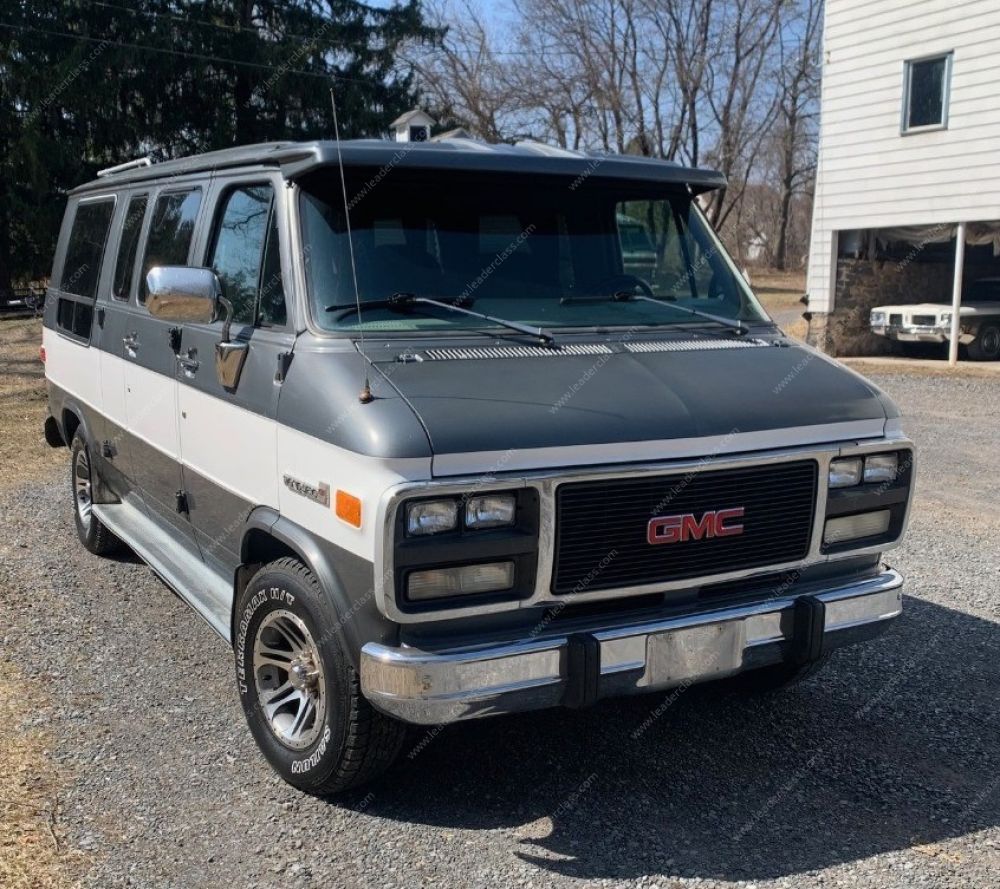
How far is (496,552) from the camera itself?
3.20 meters

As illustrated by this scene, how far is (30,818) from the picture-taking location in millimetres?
3600

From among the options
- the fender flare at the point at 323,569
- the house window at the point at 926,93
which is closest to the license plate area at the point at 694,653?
the fender flare at the point at 323,569

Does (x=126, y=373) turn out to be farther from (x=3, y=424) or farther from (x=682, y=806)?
(x=3, y=424)

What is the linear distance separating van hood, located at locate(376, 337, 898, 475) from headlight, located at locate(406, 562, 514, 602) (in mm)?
305

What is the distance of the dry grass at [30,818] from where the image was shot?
3.28 m

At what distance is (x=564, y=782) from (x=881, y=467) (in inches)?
65.0

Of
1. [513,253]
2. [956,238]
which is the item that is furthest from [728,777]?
[956,238]

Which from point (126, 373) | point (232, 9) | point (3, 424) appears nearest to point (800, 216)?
point (232, 9)

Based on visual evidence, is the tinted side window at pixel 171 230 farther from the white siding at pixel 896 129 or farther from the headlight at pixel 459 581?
the white siding at pixel 896 129

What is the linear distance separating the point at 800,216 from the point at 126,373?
54.7m

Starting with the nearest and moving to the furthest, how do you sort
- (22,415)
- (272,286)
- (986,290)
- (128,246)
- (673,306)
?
(272,286) < (673,306) < (128,246) < (22,415) < (986,290)

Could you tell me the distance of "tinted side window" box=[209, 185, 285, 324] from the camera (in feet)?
13.3

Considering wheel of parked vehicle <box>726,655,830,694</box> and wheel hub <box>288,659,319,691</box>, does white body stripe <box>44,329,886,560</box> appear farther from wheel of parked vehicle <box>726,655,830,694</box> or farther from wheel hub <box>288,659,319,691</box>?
wheel of parked vehicle <box>726,655,830,694</box>

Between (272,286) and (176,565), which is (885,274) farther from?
(272,286)
